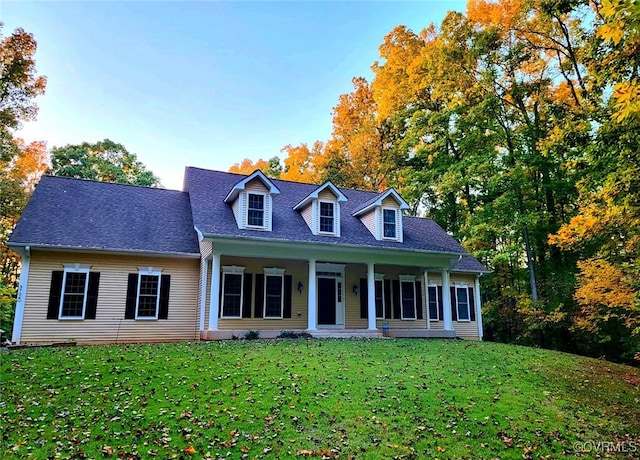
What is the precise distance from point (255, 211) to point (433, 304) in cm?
988

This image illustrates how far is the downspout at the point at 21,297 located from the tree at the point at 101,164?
15729 millimetres

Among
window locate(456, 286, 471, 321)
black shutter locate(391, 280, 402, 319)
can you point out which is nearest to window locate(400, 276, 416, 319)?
black shutter locate(391, 280, 402, 319)

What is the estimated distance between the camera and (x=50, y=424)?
610 centimetres

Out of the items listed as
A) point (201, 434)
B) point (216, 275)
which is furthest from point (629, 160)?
point (216, 275)

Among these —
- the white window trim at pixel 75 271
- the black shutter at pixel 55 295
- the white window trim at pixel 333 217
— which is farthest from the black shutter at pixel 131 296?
the white window trim at pixel 333 217

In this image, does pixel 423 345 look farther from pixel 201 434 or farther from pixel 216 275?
pixel 201 434

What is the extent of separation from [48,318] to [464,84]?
21543 millimetres

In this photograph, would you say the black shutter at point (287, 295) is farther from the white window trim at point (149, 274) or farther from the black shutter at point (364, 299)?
the white window trim at point (149, 274)

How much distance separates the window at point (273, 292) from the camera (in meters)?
16.3

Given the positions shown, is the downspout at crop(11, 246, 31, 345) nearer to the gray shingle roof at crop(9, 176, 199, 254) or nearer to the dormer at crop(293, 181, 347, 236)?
the gray shingle roof at crop(9, 176, 199, 254)

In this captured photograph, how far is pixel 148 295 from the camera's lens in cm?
→ 1470

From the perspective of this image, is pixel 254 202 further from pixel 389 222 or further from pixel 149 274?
pixel 389 222

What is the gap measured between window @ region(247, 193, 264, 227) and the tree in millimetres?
17075

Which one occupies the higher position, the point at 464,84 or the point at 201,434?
the point at 464,84
